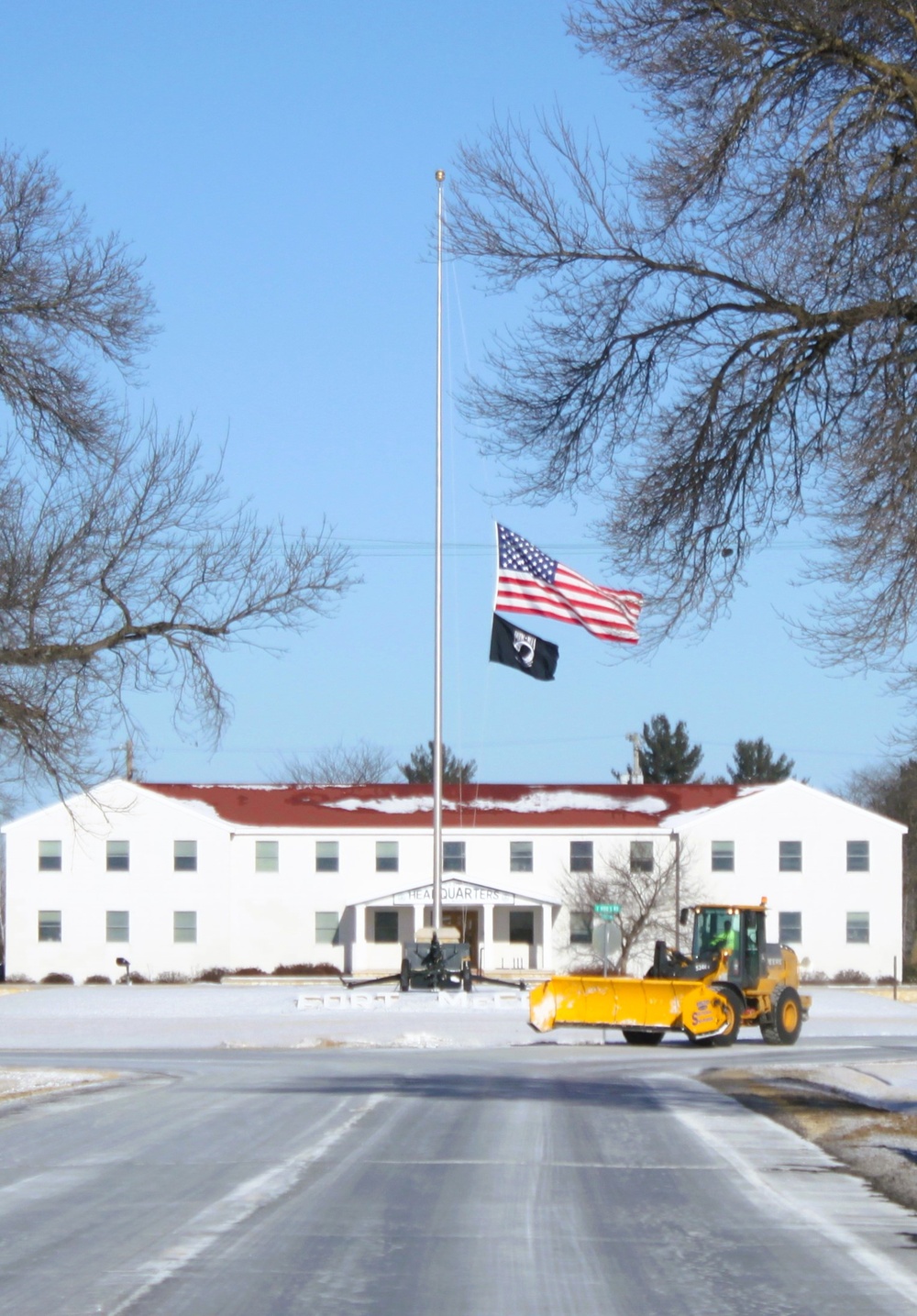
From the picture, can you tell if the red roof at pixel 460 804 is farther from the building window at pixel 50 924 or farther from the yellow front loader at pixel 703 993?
the yellow front loader at pixel 703 993

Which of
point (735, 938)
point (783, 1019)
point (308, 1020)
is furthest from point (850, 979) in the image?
point (735, 938)

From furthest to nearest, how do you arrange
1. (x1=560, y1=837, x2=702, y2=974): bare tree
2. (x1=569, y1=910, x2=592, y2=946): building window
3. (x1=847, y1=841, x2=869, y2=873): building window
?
(x1=847, y1=841, x2=869, y2=873): building window → (x1=569, y1=910, x2=592, y2=946): building window → (x1=560, y1=837, x2=702, y2=974): bare tree

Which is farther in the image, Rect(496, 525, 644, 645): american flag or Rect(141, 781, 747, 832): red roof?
Rect(141, 781, 747, 832): red roof

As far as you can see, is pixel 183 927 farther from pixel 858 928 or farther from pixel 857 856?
pixel 857 856

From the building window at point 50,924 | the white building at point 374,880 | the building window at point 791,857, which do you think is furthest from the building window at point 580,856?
the building window at point 50,924

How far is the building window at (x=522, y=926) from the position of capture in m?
59.4

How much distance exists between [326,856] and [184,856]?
5.26m

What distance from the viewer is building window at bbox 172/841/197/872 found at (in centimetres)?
5862

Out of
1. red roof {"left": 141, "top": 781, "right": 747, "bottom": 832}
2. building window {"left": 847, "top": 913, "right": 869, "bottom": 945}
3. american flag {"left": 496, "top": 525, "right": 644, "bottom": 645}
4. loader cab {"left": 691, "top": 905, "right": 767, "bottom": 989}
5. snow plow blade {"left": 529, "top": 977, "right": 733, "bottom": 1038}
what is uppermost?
american flag {"left": 496, "top": 525, "right": 644, "bottom": 645}

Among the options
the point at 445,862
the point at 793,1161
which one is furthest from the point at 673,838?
the point at 793,1161

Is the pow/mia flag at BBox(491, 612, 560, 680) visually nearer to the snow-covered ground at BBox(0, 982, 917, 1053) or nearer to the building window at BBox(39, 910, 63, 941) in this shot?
the snow-covered ground at BBox(0, 982, 917, 1053)

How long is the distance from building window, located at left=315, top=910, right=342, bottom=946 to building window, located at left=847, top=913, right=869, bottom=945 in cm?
1888

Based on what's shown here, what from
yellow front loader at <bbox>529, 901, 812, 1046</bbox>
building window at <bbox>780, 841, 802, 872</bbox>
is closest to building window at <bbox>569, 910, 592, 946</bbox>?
building window at <bbox>780, 841, 802, 872</bbox>

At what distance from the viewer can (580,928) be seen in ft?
193
